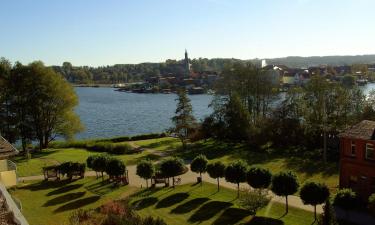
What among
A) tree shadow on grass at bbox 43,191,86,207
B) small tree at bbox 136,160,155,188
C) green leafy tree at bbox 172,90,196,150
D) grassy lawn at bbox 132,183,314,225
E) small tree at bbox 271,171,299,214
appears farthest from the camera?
green leafy tree at bbox 172,90,196,150

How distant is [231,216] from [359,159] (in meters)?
9.76

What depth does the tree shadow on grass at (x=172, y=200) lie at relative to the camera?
29.2 meters

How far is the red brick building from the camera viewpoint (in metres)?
28.1

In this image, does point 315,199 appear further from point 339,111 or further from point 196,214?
point 339,111

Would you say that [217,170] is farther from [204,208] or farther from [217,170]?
[204,208]

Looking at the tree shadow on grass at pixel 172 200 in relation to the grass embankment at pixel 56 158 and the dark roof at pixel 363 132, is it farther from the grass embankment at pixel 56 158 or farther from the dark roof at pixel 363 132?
the grass embankment at pixel 56 158

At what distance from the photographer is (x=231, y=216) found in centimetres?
2623

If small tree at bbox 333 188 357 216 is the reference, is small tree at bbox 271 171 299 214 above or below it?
above

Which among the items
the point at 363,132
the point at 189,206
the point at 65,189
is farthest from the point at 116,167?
the point at 363,132

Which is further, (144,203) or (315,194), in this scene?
(144,203)

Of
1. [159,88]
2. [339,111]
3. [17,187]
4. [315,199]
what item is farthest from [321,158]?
[159,88]

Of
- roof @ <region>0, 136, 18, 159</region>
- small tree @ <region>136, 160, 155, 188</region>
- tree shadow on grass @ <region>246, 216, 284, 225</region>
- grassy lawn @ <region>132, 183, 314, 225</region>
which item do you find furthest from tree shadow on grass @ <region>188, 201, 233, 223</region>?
roof @ <region>0, 136, 18, 159</region>

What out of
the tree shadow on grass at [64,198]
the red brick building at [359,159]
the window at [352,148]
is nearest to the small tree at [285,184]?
the red brick building at [359,159]

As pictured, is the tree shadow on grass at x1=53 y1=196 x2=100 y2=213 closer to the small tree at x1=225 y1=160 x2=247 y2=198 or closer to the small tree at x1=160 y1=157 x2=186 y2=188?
the small tree at x1=160 y1=157 x2=186 y2=188
